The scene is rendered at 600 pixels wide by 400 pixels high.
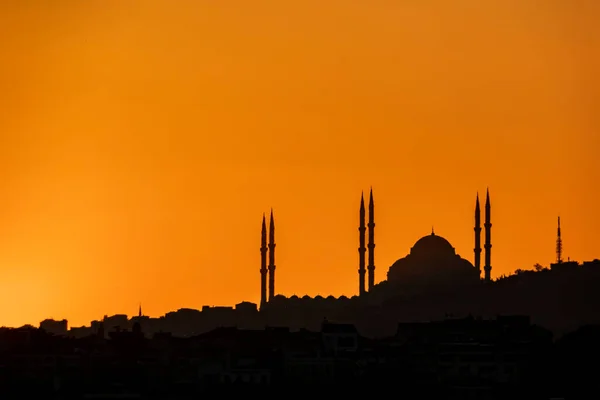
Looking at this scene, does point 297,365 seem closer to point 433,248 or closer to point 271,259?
point 271,259

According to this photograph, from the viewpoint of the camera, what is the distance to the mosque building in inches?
6501

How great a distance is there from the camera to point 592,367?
354 ft

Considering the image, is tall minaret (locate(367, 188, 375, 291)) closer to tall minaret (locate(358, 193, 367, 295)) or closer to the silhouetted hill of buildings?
tall minaret (locate(358, 193, 367, 295))

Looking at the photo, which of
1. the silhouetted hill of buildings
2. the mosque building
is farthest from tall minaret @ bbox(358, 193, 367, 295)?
the silhouetted hill of buildings

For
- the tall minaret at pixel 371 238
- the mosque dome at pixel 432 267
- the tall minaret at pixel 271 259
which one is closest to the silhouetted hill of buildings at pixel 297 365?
the tall minaret at pixel 271 259

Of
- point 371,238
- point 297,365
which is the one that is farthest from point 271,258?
point 297,365

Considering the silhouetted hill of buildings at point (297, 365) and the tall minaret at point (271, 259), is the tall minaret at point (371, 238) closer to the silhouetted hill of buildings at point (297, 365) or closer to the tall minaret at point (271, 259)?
the tall minaret at point (271, 259)

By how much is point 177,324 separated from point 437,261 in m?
17.2

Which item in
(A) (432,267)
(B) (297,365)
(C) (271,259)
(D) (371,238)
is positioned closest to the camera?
(B) (297,365)

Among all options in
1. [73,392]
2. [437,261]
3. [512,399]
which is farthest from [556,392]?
[437,261]

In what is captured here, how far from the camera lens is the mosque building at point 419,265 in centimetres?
16512

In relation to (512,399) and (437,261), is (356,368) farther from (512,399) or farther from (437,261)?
(437,261)

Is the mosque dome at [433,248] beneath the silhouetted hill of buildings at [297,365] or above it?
above

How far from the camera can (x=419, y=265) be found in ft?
579
